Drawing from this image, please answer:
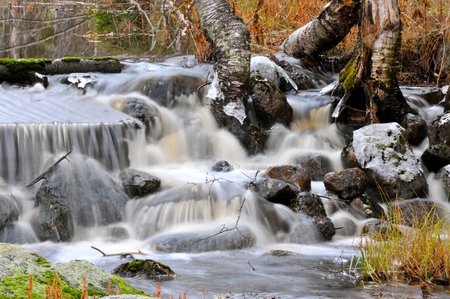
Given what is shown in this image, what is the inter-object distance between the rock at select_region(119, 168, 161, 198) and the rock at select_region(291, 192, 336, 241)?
1.51 meters

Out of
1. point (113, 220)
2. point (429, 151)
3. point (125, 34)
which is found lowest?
point (113, 220)

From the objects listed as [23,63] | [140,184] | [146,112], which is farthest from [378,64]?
[23,63]

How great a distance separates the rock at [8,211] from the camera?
6836 mm

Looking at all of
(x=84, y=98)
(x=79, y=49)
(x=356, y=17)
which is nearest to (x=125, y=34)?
(x=79, y=49)

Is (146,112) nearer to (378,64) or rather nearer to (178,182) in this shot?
(178,182)

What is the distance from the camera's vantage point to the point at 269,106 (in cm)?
945

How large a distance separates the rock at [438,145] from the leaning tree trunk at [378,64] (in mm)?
742

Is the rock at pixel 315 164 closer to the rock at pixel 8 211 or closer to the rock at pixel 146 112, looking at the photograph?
the rock at pixel 146 112

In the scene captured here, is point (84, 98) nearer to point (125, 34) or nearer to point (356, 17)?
point (356, 17)

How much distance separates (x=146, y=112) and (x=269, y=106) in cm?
165

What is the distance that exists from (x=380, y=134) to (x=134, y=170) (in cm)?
293

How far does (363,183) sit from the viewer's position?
7.75 metres

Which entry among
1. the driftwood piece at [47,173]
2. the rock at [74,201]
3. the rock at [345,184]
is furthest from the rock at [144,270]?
the rock at [345,184]

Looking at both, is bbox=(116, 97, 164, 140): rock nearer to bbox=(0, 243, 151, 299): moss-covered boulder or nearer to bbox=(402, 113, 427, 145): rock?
bbox=(402, 113, 427, 145): rock
